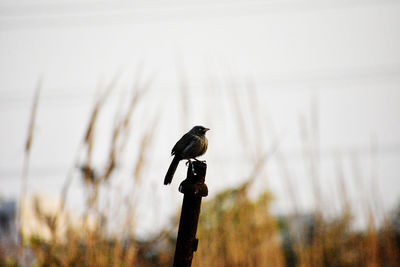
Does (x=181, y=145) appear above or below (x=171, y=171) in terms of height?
above

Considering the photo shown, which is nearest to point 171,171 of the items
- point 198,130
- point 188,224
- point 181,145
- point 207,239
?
point 181,145

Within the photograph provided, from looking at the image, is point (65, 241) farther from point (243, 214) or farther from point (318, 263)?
point (318, 263)

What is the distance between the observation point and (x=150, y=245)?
212cm

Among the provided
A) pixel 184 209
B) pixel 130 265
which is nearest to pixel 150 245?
pixel 130 265

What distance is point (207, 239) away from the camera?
9.19 ft

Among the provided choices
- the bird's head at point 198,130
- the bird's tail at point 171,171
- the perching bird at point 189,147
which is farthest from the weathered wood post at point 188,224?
the bird's head at point 198,130

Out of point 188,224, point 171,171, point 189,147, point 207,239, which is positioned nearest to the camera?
point 188,224

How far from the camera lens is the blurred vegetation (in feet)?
7.13

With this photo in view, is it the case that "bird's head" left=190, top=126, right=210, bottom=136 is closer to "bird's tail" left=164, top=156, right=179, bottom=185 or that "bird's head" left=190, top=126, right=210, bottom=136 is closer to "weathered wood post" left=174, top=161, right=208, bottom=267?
"bird's tail" left=164, top=156, right=179, bottom=185

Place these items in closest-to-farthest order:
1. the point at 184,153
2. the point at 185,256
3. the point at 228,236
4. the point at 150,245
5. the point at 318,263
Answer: the point at 185,256 → the point at 184,153 → the point at 150,245 → the point at 228,236 → the point at 318,263

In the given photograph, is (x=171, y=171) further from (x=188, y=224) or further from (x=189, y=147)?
(x=188, y=224)

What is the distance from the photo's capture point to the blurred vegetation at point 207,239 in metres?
2.17

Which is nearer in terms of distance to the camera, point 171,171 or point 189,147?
point 171,171

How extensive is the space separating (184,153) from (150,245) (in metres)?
0.64
